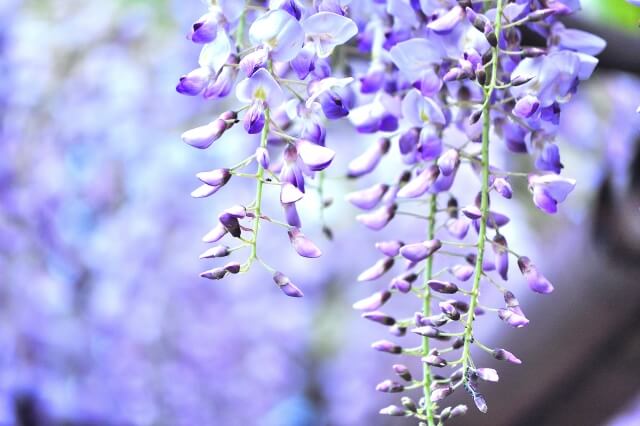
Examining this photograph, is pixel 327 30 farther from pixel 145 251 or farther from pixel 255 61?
pixel 145 251

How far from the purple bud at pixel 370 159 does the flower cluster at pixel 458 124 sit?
0.08ft

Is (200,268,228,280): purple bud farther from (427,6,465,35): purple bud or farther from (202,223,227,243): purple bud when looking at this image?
(427,6,465,35): purple bud

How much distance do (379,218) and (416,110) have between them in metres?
0.05

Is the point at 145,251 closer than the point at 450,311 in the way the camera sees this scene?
No

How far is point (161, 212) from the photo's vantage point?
157cm

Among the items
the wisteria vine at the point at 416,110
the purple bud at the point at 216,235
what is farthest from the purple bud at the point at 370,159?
the purple bud at the point at 216,235

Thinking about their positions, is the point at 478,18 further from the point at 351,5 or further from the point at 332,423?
the point at 332,423

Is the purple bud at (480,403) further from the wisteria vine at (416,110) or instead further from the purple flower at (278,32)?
the purple flower at (278,32)

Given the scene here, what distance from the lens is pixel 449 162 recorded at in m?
0.30

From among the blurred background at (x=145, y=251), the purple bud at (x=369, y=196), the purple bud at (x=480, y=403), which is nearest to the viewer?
the purple bud at (x=480, y=403)

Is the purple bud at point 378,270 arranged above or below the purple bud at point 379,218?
below

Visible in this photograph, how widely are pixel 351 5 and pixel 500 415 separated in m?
0.59

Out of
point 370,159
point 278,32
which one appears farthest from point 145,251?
point 278,32

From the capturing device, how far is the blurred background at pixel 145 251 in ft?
4.75
